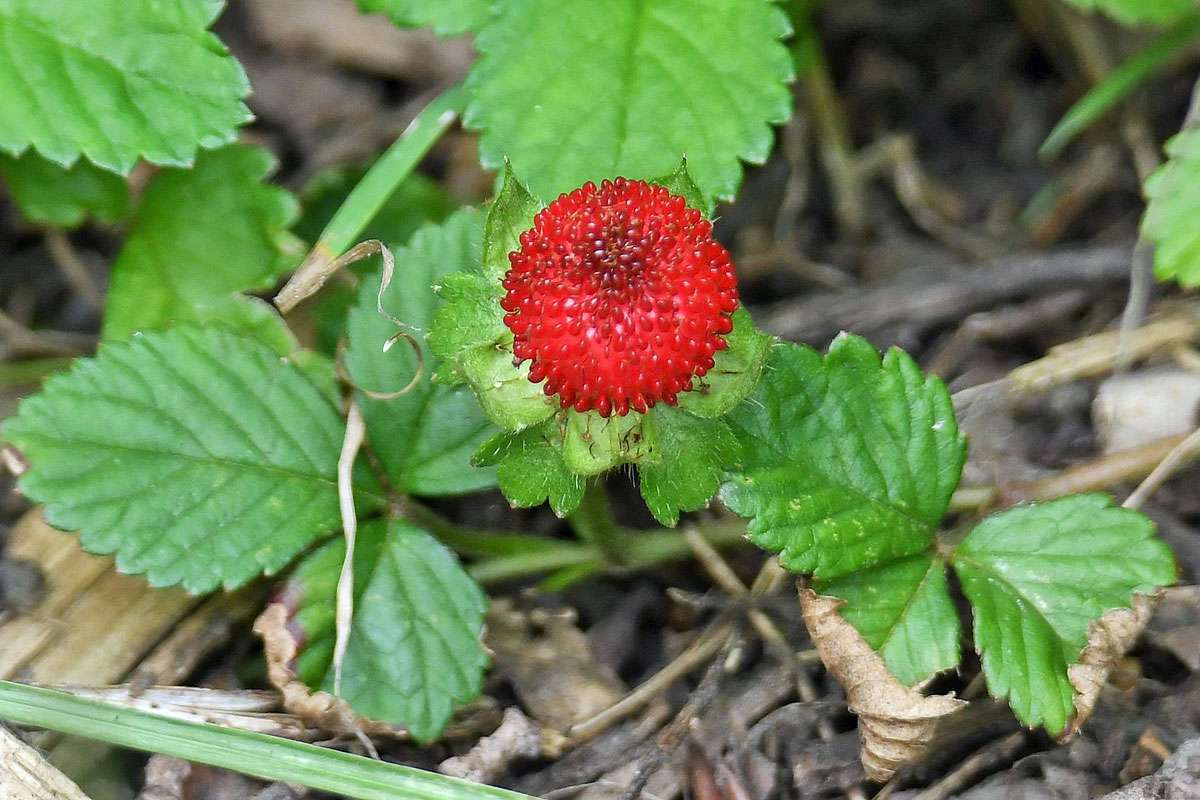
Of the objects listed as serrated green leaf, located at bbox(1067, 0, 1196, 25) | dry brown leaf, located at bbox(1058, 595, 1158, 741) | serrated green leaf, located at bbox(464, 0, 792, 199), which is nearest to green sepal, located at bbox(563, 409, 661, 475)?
serrated green leaf, located at bbox(464, 0, 792, 199)

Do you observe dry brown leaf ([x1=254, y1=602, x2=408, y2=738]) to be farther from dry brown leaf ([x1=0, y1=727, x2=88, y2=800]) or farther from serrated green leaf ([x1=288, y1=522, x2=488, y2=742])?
dry brown leaf ([x1=0, y1=727, x2=88, y2=800])

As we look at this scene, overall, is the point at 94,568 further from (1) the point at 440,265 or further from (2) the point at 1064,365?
(2) the point at 1064,365

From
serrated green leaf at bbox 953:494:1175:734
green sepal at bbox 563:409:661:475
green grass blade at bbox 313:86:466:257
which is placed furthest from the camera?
green grass blade at bbox 313:86:466:257

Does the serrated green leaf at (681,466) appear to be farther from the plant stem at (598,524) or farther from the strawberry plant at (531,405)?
the plant stem at (598,524)

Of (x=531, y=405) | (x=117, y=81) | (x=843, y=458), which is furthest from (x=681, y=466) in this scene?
(x=117, y=81)

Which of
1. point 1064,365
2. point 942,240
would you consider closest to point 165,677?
point 1064,365

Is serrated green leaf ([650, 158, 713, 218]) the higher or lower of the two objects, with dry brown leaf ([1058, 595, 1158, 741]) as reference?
higher
